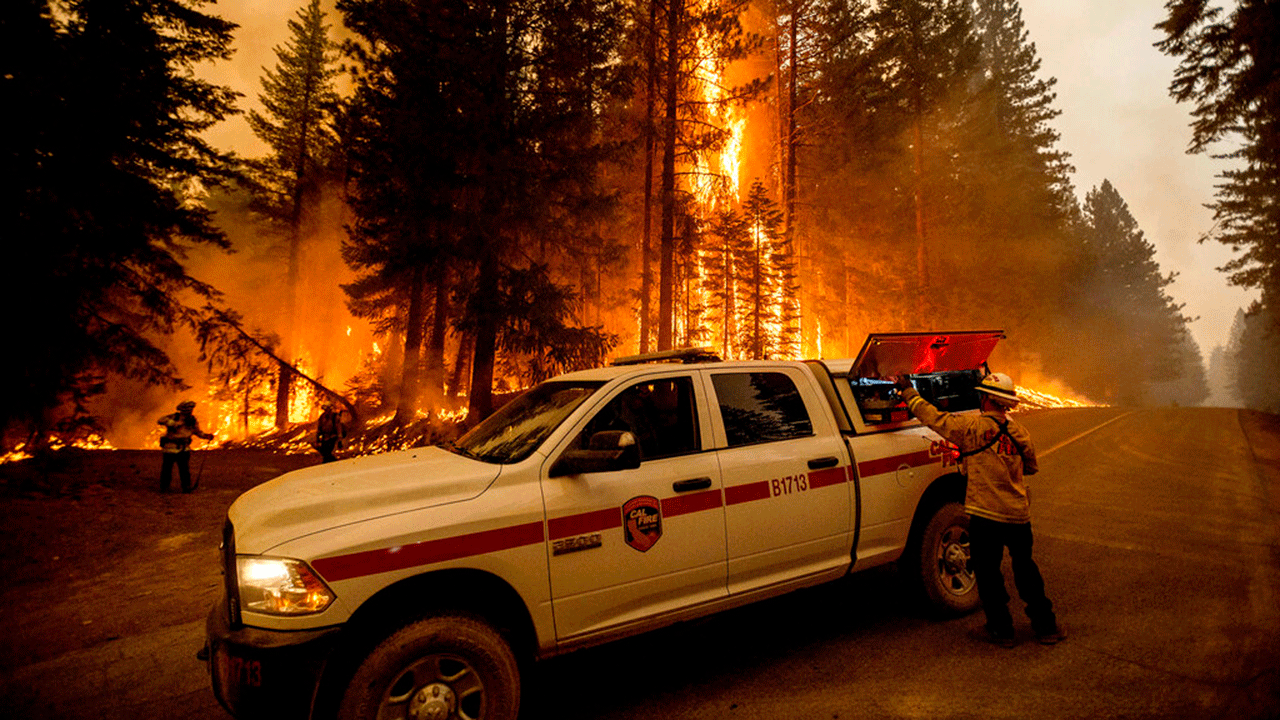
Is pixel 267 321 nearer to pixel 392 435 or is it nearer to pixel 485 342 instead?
pixel 392 435

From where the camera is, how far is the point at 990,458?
4.27 meters

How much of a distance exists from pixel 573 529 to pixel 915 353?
3209 millimetres

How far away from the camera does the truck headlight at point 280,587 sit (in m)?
2.61

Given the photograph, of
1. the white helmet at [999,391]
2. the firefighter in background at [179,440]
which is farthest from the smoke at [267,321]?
the white helmet at [999,391]

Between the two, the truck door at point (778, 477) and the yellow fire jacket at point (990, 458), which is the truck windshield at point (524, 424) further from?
the yellow fire jacket at point (990, 458)

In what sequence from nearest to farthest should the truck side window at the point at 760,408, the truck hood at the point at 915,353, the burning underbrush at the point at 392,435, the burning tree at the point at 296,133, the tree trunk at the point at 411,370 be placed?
1. the truck side window at the point at 760,408
2. the truck hood at the point at 915,353
3. the burning underbrush at the point at 392,435
4. the tree trunk at the point at 411,370
5. the burning tree at the point at 296,133

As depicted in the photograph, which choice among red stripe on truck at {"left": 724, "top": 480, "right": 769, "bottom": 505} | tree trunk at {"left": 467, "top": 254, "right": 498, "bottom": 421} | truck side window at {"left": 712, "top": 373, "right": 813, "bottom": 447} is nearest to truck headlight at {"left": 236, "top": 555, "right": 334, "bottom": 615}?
red stripe on truck at {"left": 724, "top": 480, "right": 769, "bottom": 505}

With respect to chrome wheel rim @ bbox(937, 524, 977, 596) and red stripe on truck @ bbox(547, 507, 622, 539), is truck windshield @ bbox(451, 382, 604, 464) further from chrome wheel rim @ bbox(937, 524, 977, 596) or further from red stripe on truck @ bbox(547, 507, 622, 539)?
chrome wheel rim @ bbox(937, 524, 977, 596)

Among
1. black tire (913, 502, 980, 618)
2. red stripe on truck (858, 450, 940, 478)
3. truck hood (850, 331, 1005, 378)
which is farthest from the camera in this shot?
black tire (913, 502, 980, 618)

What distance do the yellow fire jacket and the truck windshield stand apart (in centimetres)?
265

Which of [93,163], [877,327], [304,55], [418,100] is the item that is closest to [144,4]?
[93,163]

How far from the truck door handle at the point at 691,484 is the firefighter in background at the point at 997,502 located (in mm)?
1889

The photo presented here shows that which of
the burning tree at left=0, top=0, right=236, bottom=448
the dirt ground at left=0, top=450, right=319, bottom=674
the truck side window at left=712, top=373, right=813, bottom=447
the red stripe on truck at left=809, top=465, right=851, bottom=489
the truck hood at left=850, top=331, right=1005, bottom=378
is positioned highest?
the burning tree at left=0, top=0, right=236, bottom=448

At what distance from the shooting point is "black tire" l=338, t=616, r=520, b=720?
105 inches
